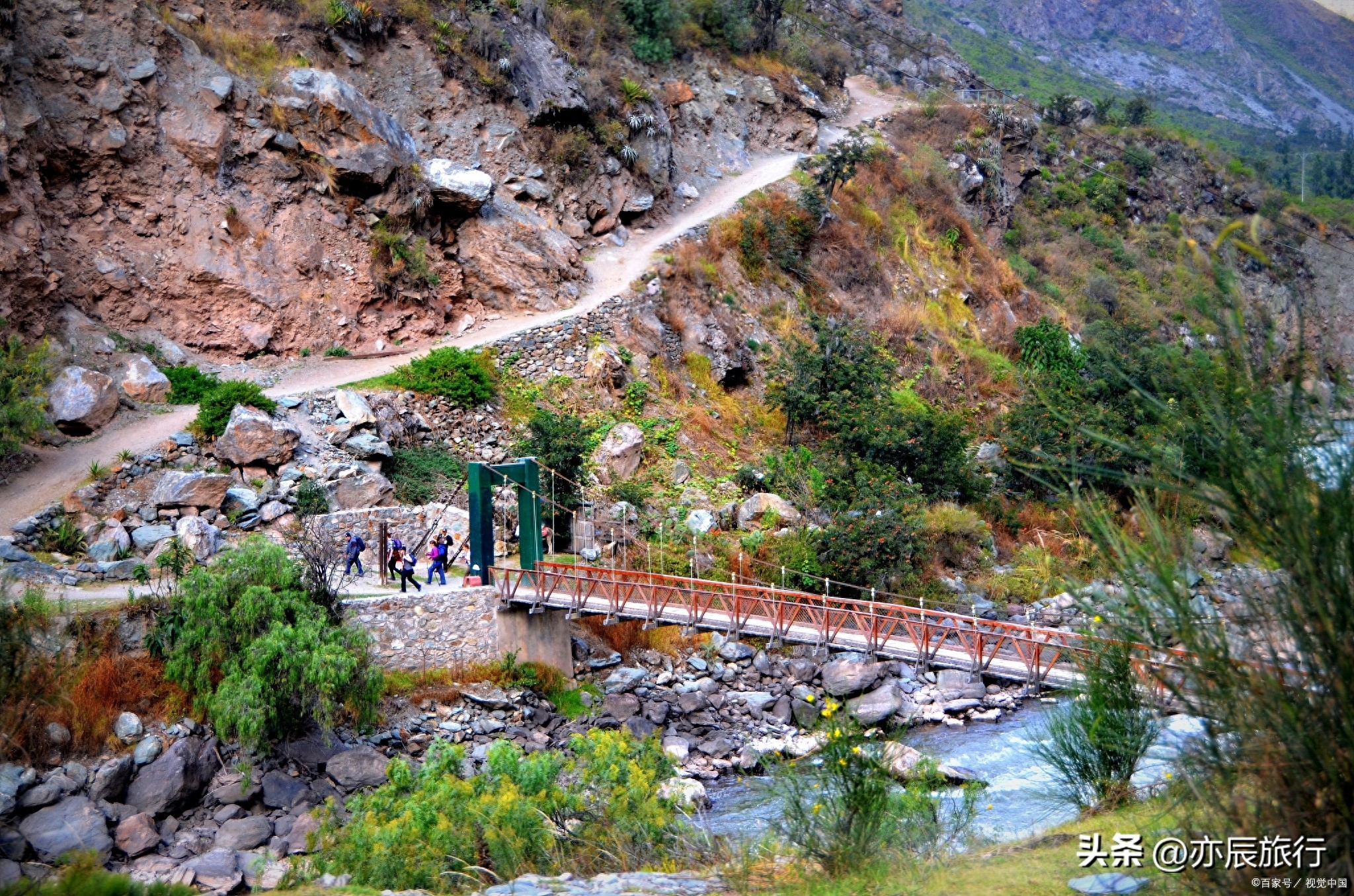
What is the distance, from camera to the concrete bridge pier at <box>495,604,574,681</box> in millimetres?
14336

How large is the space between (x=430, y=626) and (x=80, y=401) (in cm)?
721

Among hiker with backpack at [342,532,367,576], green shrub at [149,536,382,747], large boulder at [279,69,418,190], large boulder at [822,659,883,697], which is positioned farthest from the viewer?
large boulder at [279,69,418,190]

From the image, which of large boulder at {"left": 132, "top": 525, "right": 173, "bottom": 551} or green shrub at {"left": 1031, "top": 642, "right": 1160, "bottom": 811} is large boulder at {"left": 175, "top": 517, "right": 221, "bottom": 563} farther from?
green shrub at {"left": 1031, "top": 642, "right": 1160, "bottom": 811}

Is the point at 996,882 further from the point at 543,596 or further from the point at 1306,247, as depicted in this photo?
the point at 1306,247

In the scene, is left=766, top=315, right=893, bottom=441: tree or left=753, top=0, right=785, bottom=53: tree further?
left=753, top=0, right=785, bottom=53: tree

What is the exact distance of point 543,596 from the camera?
1402cm

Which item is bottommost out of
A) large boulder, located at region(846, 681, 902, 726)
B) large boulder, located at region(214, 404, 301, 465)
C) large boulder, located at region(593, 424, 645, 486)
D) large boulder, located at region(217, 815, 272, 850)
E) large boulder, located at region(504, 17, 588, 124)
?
large boulder, located at region(846, 681, 902, 726)

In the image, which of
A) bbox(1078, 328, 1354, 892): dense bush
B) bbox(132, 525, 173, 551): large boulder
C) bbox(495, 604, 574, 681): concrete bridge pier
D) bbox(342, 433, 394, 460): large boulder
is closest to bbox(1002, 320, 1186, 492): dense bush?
bbox(495, 604, 574, 681): concrete bridge pier

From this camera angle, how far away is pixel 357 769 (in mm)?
11398

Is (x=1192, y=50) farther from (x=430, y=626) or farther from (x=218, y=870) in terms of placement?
(x=218, y=870)

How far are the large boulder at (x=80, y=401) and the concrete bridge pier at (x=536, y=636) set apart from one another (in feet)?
24.9

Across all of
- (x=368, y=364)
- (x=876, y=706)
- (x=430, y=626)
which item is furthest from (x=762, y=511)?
(x=368, y=364)

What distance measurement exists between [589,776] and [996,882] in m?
3.83

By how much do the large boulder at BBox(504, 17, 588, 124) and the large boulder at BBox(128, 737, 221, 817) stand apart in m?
17.8
